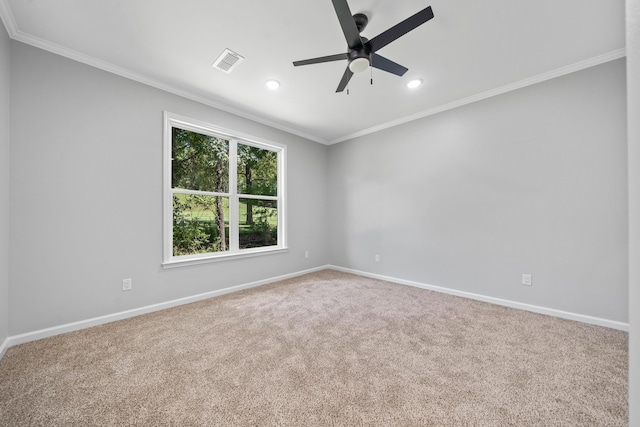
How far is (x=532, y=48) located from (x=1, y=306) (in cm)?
493

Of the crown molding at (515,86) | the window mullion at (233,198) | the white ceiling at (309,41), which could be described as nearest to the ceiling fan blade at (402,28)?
the white ceiling at (309,41)

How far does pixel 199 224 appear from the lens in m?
3.25

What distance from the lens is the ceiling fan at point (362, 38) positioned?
5.08 ft

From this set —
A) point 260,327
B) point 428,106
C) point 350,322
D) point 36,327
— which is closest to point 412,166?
point 428,106

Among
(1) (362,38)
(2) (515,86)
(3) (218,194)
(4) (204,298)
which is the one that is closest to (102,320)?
(4) (204,298)

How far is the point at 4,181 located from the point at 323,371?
2879 millimetres

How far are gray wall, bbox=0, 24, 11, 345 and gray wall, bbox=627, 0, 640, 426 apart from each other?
3389mm

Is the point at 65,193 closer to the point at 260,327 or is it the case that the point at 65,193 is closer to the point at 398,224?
the point at 260,327

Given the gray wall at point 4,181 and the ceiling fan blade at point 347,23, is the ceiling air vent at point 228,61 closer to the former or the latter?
the ceiling fan blade at point 347,23

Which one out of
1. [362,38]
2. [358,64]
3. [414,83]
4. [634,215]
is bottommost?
[634,215]

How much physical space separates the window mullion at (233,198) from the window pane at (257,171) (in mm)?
109

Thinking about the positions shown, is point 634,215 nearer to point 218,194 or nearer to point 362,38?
point 362,38

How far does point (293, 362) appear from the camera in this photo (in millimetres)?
1801

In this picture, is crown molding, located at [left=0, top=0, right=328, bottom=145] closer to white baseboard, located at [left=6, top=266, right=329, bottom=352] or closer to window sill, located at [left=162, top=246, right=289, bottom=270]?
window sill, located at [left=162, top=246, right=289, bottom=270]
